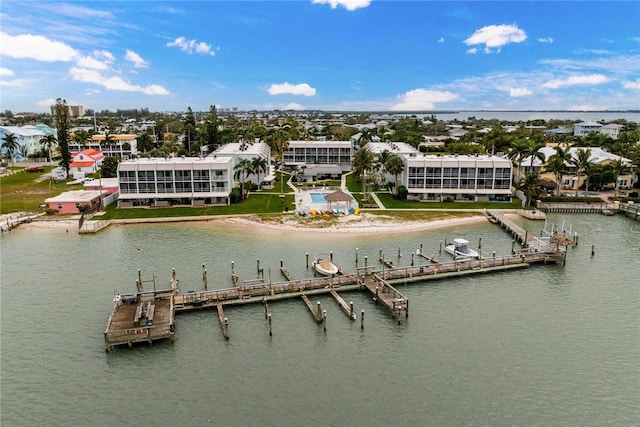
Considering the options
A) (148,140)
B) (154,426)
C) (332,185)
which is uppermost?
(148,140)

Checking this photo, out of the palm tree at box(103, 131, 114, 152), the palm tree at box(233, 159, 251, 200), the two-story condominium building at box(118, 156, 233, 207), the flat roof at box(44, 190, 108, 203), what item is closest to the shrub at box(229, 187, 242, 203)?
the two-story condominium building at box(118, 156, 233, 207)

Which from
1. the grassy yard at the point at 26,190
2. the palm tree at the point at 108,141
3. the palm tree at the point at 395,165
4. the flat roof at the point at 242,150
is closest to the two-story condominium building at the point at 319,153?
the flat roof at the point at 242,150

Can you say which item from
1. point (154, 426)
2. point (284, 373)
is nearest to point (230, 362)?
point (284, 373)

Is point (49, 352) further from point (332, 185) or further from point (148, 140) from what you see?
point (148, 140)

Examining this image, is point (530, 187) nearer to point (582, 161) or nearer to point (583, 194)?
point (582, 161)

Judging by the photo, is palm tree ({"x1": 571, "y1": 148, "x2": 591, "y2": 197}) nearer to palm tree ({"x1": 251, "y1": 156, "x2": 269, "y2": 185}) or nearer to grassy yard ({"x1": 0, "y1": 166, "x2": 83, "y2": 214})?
palm tree ({"x1": 251, "y1": 156, "x2": 269, "y2": 185})

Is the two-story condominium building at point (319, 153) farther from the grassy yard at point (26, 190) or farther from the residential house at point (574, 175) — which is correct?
the grassy yard at point (26, 190)
